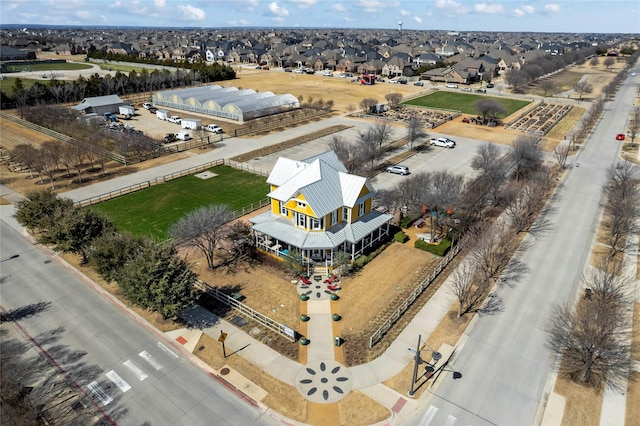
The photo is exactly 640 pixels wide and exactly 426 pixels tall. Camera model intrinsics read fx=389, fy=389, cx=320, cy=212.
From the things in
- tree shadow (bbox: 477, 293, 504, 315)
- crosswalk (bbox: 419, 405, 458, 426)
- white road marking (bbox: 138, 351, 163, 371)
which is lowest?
white road marking (bbox: 138, 351, 163, 371)

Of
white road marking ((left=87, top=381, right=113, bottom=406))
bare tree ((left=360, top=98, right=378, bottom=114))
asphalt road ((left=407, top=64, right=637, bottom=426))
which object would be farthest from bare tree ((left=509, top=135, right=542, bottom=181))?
white road marking ((left=87, top=381, right=113, bottom=406))

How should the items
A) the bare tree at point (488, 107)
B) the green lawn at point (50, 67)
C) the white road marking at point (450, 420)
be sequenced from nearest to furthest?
the white road marking at point (450, 420) < the bare tree at point (488, 107) < the green lawn at point (50, 67)

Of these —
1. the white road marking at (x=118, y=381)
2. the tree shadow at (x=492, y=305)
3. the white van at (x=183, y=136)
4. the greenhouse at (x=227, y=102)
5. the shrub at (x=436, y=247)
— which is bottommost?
the white road marking at (x=118, y=381)

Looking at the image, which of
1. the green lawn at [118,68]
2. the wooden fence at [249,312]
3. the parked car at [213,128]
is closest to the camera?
the wooden fence at [249,312]

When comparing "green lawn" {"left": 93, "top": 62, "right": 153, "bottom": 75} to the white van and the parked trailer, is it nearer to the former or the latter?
the parked trailer

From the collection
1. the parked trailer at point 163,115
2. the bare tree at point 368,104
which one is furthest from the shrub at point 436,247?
the parked trailer at point 163,115

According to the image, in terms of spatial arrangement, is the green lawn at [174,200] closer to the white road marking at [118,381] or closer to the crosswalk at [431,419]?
the white road marking at [118,381]

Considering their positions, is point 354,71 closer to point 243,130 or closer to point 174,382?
point 243,130

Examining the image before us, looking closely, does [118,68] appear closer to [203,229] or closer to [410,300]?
[203,229]
